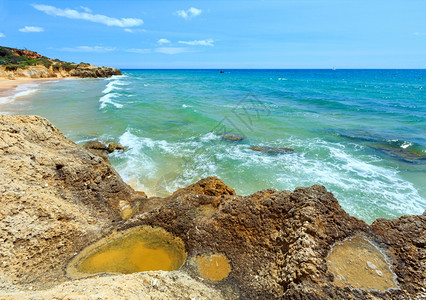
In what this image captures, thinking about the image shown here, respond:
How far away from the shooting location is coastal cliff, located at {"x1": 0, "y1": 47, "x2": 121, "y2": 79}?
48.7 meters

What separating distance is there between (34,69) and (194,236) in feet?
216

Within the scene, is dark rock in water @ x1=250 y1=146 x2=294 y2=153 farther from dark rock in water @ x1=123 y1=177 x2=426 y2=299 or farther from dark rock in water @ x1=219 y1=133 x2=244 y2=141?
dark rock in water @ x1=123 y1=177 x2=426 y2=299

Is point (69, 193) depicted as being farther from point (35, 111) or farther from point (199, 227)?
point (35, 111)

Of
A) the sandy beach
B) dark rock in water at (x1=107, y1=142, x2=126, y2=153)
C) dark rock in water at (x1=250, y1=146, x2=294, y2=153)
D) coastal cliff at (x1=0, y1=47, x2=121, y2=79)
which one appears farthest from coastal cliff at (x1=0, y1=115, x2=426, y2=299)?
coastal cliff at (x1=0, y1=47, x2=121, y2=79)

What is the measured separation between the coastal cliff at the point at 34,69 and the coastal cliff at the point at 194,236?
182 ft

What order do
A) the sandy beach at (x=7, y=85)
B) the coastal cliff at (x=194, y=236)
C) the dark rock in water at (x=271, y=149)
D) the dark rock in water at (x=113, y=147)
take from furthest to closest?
the sandy beach at (x=7, y=85)
the dark rock in water at (x=271, y=149)
the dark rock in water at (x=113, y=147)
the coastal cliff at (x=194, y=236)

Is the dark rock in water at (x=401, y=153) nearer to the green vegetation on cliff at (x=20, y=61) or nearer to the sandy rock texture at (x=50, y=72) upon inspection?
the sandy rock texture at (x=50, y=72)

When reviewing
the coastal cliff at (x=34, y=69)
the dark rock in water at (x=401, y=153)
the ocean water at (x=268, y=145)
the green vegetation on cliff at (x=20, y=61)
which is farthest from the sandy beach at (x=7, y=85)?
the dark rock in water at (x=401, y=153)

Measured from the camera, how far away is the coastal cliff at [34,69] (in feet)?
160

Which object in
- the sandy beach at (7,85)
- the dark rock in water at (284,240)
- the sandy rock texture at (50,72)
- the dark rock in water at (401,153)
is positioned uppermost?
the sandy rock texture at (50,72)

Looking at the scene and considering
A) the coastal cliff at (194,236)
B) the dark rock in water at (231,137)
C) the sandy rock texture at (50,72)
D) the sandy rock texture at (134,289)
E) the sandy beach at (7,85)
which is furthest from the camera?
the sandy rock texture at (50,72)

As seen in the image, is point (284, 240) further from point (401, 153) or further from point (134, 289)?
point (401, 153)

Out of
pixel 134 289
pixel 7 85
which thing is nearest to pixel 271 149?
pixel 134 289

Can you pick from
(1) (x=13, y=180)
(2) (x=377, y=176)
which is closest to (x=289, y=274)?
(1) (x=13, y=180)
